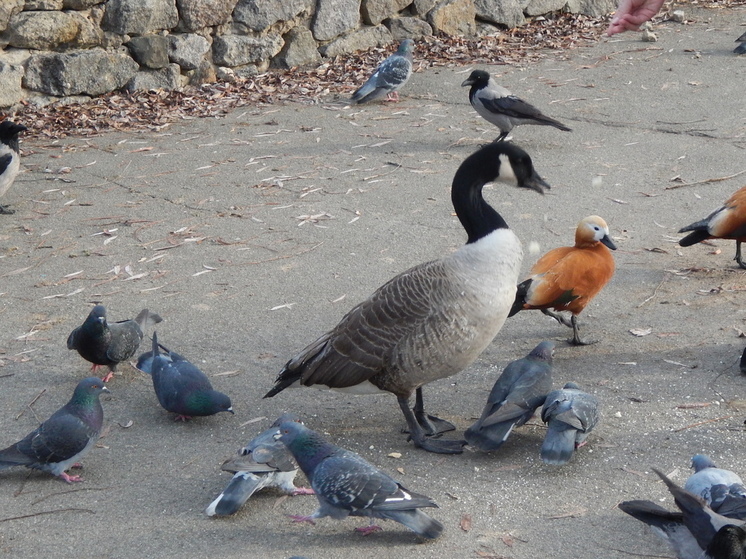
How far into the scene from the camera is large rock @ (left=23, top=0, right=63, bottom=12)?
33.3ft

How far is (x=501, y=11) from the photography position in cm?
1355

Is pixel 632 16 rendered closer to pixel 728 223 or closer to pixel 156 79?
pixel 728 223

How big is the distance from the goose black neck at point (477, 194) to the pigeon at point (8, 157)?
497 cm

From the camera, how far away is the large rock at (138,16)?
10.6 m

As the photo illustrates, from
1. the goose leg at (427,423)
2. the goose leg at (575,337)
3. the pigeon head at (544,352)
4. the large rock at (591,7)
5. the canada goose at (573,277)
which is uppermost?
the large rock at (591,7)

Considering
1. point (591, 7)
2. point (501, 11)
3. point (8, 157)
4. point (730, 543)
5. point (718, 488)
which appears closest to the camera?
point (730, 543)

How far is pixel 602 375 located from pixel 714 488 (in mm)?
1640

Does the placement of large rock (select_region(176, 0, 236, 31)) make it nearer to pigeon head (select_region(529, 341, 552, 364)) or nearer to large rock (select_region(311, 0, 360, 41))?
large rock (select_region(311, 0, 360, 41))

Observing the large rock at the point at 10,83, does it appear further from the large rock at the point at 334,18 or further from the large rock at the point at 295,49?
the large rock at the point at 334,18

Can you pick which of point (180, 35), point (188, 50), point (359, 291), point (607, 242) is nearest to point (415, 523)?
point (607, 242)

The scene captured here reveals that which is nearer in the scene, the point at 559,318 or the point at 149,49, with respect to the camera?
the point at 559,318

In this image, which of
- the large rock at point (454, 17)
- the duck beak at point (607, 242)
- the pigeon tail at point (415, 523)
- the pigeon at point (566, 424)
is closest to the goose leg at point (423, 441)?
the pigeon at point (566, 424)

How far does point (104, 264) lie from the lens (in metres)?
7.29

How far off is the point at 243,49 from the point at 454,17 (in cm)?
338
